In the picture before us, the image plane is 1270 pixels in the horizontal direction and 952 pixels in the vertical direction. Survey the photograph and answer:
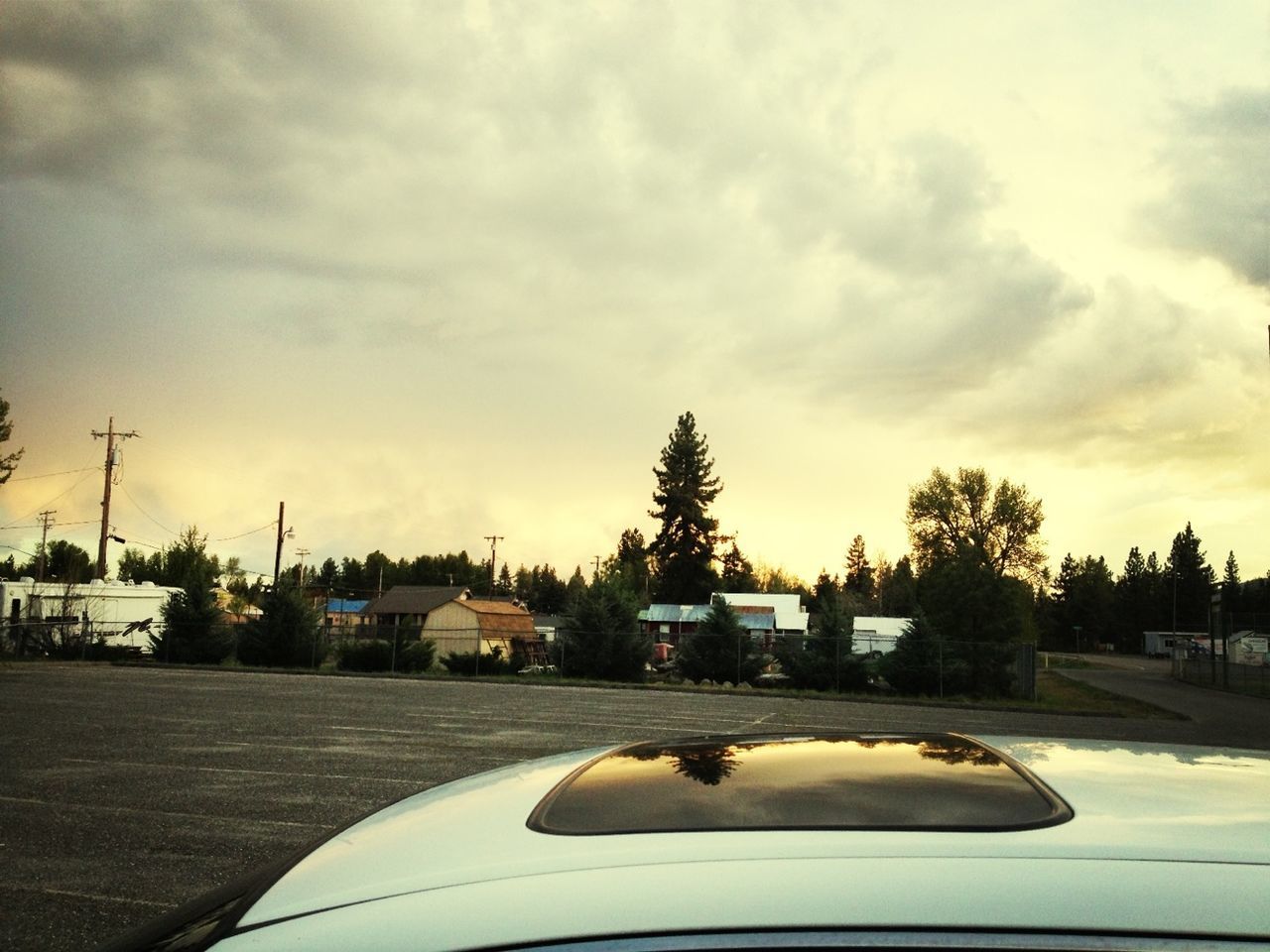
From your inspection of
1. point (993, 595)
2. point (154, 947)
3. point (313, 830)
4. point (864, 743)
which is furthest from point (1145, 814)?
point (993, 595)

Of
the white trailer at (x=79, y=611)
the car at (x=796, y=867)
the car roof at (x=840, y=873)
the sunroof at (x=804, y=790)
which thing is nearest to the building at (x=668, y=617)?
the white trailer at (x=79, y=611)

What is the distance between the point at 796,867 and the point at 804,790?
47cm

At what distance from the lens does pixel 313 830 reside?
824 centimetres

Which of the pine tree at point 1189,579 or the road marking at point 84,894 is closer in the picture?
the road marking at point 84,894

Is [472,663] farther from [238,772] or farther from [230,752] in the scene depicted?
[238,772]

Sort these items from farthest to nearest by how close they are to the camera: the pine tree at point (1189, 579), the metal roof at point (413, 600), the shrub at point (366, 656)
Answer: the pine tree at point (1189, 579), the metal roof at point (413, 600), the shrub at point (366, 656)

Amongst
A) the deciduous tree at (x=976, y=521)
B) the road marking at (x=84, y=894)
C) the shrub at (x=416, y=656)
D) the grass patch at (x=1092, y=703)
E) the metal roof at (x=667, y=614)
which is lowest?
the grass patch at (x=1092, y=703)

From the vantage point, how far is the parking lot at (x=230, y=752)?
22.6ft

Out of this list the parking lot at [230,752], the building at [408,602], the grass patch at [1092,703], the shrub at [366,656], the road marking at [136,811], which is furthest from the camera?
the building at [408,602]

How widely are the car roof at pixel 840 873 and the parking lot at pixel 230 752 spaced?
5.11 meters

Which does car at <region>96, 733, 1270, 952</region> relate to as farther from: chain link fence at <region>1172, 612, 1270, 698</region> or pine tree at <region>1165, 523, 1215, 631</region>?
pine tree at <region>1165, 523, 1215, 631</region>

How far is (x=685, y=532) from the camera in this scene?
292ft

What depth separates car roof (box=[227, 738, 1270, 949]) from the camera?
4.72 feet

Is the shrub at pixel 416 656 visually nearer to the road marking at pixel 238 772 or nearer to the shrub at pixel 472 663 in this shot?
the shrub at pixel 472 663
